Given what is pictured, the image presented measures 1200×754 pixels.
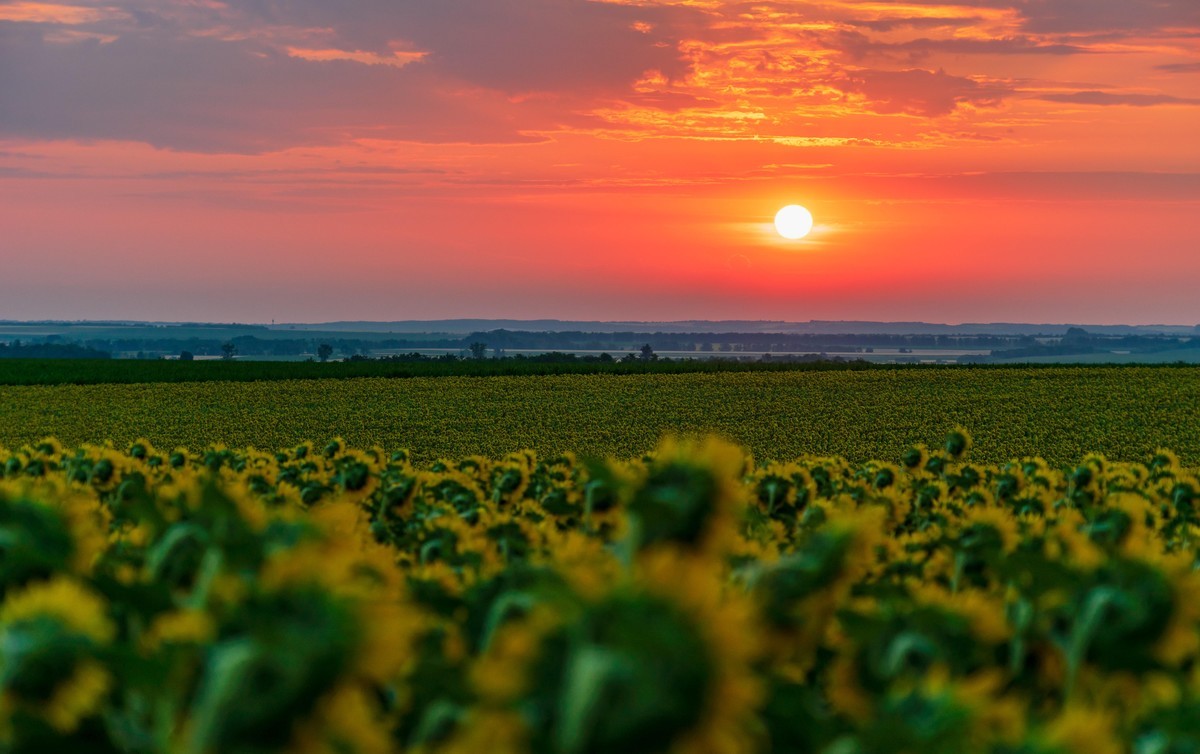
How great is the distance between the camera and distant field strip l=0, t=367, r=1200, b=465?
35.8 metres

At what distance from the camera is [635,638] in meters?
1.53

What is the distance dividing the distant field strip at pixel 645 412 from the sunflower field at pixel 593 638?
29.0 meters

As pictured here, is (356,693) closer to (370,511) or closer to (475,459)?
(370,511)

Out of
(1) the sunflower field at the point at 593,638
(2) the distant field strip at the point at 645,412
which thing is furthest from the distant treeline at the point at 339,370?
(1) the sunflower field at the point at 593,638

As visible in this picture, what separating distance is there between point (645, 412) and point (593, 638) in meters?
41.5

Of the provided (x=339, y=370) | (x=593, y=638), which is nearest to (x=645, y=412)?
(x=339, y=370)

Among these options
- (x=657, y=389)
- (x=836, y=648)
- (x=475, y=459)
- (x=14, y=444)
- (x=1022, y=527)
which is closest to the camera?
(x=836, y=648)

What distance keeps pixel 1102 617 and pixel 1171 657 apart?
21cm

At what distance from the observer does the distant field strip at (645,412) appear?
117 ft

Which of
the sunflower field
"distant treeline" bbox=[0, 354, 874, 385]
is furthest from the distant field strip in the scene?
the sunflower field

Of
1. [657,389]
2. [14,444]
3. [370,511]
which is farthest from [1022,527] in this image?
[657,389]

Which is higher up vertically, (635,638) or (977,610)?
(635,638)

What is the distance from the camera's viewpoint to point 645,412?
43094 mm

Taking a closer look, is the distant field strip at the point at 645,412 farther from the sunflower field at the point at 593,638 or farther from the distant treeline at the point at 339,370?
the sunflower field at the point at 593,638
